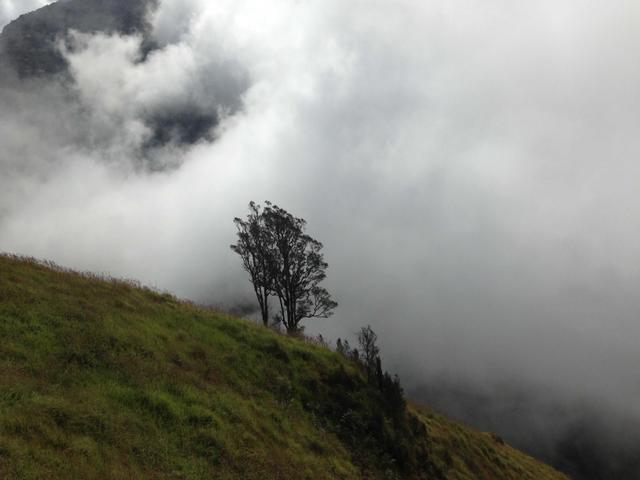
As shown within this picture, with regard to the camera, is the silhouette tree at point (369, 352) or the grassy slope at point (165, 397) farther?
the silhouette tree at point (369, 352)

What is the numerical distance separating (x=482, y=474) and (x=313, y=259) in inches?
835

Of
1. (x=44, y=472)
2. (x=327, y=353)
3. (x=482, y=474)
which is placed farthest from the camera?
(x=482, y=474)

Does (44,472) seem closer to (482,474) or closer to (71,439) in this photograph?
(71,439)

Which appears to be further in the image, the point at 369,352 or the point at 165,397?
Result: the point at 369,352

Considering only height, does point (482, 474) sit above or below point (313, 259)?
below

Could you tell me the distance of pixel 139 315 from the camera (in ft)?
71.7

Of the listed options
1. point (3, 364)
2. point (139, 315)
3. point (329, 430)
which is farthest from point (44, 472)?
point (329, 430)

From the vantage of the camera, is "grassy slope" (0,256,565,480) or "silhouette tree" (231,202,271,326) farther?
"silhouette tree" (231,202,271,326)

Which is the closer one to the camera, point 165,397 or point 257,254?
point 165,397

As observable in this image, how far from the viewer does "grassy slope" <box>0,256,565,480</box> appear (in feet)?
40.9

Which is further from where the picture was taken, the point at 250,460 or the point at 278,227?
the point at 278,227

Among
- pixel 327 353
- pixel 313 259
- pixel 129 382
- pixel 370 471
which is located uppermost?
pixel 313 259

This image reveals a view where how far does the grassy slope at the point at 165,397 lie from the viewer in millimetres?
12453

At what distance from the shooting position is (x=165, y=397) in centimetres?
1608
